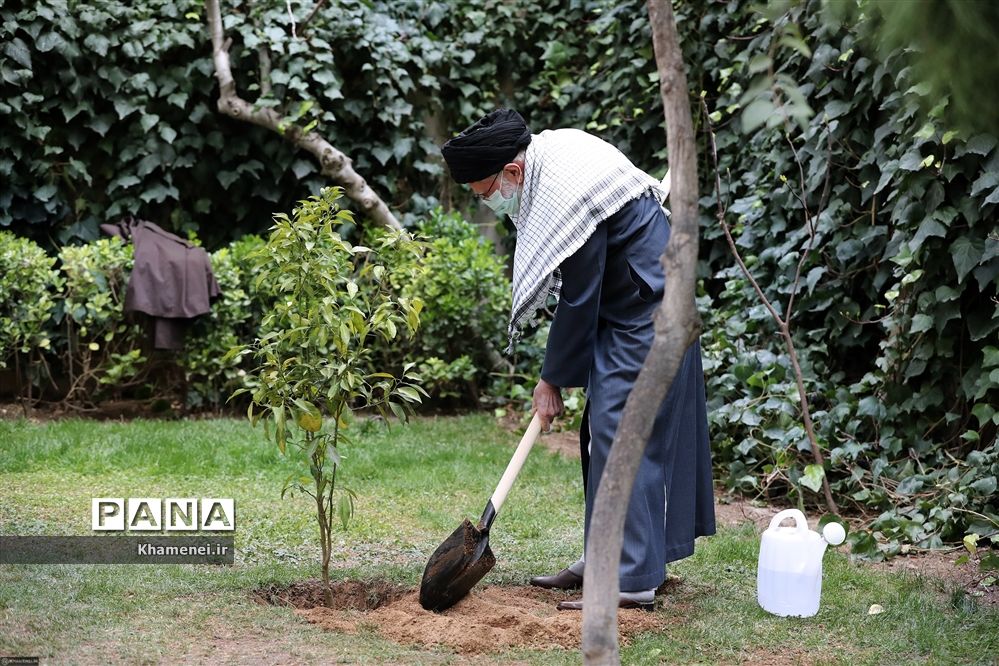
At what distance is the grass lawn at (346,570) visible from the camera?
9.42 feet

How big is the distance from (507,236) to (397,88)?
1.35 m

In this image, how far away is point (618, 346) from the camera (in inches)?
127

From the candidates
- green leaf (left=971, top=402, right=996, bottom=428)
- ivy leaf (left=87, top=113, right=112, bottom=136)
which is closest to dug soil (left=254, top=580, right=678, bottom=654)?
green leaf (left=971, top=402, right=996, bottom=428)

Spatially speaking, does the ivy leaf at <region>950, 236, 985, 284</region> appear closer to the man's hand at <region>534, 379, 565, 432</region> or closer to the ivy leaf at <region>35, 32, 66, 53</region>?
the man's hand at <region>534, 379, 565, 432</region>

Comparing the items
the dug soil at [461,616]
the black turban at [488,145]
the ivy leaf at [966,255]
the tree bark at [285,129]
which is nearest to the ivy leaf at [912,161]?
the ivy leaf at [966,255]

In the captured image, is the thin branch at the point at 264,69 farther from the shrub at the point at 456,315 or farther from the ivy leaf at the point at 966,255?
the ivy leaf at the point at 966,255

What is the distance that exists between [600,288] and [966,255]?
1789mm

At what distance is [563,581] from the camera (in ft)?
11.5

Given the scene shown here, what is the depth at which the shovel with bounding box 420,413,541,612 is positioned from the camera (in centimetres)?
320

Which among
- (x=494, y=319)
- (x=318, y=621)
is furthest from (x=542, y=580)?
(x=494, y=319)

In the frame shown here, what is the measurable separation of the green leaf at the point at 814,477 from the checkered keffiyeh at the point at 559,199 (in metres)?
1.50


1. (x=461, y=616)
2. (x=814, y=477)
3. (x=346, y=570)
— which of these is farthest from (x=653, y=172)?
(x=461, y=616)

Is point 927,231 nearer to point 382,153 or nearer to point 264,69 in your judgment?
point 382,153

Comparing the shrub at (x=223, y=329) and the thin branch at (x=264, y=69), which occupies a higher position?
the thin branch at (x=264, y=69)
